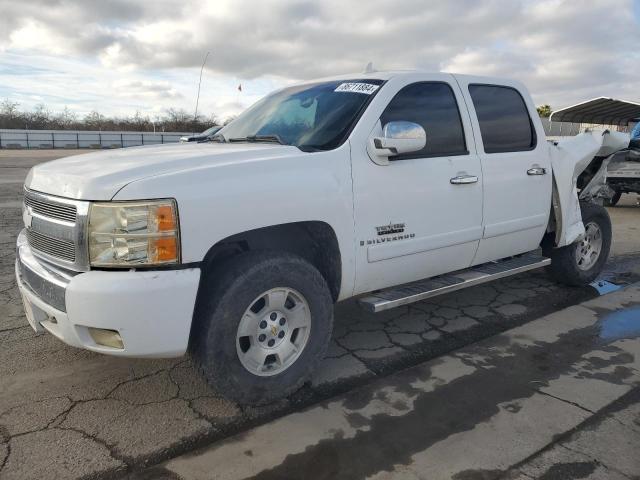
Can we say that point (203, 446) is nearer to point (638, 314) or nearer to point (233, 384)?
point (233, 384)

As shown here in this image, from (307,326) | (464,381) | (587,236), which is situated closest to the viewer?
(307,326)

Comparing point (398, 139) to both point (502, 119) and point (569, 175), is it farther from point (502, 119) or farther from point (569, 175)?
point (569, 175)

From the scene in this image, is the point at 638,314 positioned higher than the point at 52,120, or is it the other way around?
the point at 52,120

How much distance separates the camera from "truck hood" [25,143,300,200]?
2.50 meters

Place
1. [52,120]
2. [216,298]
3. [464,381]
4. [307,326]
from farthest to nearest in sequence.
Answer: [52,120] < [464,381] < [307,326] < [216,298]

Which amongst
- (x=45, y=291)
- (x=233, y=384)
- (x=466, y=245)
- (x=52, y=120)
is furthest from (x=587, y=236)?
(x=52, y=120)

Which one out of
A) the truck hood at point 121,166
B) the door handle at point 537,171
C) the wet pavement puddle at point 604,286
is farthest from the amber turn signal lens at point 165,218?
the wet pavement puddle at point 604,286

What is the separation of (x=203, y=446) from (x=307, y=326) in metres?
0.87

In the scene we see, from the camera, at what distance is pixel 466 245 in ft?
12.8

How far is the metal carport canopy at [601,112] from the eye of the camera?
22.6m

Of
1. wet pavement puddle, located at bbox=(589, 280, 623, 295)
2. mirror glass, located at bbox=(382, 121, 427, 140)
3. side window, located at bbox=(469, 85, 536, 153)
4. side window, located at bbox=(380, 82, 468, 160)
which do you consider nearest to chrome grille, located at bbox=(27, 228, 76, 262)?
mirror glass, located at bbox=(382, 121, 427, 140)

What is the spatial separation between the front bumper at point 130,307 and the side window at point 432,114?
67.3 inches

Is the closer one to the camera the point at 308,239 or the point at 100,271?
the point at 100,271

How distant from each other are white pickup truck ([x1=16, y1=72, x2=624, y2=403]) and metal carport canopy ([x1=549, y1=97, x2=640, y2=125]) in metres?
21.6
